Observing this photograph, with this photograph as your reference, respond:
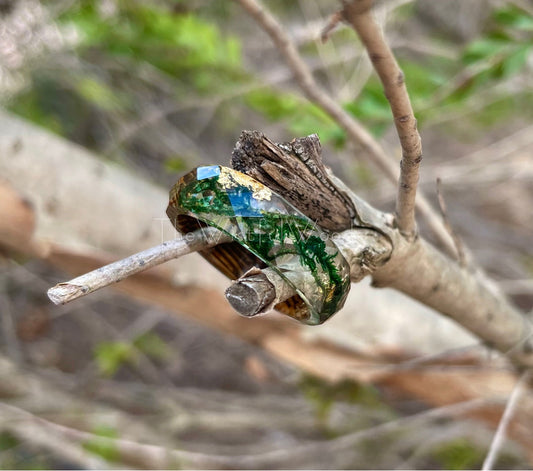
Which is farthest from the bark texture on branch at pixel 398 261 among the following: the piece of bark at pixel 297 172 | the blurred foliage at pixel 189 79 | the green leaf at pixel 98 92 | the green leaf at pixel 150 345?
the green leaf at pixel 150 345

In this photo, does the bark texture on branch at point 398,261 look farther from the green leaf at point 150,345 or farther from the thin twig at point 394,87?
the green leaf at point 150,345

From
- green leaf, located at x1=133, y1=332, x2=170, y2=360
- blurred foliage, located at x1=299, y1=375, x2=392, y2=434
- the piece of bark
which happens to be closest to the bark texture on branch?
the piece of bark

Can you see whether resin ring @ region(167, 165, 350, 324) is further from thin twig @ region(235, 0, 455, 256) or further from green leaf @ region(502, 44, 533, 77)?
green leaf @ region(502, 44, 533, 77)

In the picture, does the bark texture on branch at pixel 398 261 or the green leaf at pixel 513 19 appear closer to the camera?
the bark texture on branch at pixel 398 261

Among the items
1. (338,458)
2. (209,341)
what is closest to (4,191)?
(338,458)

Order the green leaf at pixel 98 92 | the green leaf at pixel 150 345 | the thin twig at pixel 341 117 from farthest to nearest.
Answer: the green leaf at pixel 150 345 → the green leaf at pixel 98 92 → the thin twig at pixel 341 117
